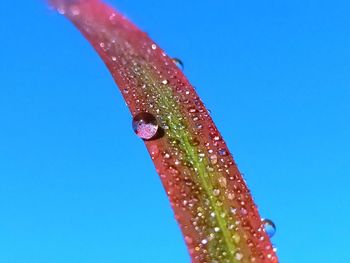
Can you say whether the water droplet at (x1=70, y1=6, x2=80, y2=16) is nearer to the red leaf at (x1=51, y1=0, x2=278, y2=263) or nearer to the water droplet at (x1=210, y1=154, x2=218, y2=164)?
the red leaf at (x1=51, y1=0, x2=278, y2=263)

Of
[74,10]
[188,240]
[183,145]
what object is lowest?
[188,240]

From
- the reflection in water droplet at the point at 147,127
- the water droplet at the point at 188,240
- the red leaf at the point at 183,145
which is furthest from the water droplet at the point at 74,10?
the water droplet at the point at 188,240

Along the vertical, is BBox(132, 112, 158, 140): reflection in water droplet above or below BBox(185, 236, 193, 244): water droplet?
above

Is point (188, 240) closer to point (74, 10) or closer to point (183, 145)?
point (183, 145)

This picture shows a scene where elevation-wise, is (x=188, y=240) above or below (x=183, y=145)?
below

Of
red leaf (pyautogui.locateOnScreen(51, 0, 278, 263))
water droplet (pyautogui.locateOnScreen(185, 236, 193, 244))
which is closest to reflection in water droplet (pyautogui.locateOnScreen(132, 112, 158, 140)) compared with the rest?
red leaf (pyautogui.locateOnScreen(51, 0, 278, 263))

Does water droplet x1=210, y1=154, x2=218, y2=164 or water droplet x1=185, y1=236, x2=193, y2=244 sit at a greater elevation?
water droplet x1=210, y1=154, x2=218, y2=164

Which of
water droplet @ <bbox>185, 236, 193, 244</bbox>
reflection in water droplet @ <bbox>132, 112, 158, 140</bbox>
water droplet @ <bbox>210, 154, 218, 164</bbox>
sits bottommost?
water droplet @ <bbox>185, 236, 193, 244</bbox>

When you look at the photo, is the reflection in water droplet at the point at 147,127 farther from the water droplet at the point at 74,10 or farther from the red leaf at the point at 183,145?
the water droplet at the point at 74,10

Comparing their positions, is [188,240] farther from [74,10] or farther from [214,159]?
[74,10]

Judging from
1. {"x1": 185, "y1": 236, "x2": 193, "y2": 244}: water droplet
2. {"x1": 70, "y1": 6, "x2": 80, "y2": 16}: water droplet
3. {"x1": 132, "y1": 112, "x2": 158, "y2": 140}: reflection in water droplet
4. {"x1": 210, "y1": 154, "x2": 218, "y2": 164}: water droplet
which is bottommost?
{"x1": 185, "y1": 236, "x2": 193, "y2": 244}: water droplet

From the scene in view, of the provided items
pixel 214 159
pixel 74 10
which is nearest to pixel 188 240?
pixel 214 159

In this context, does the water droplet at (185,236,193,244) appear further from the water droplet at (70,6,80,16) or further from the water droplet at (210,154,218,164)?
the water droplet at (70,6,80,16)

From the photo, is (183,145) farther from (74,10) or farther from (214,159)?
(74,10)
